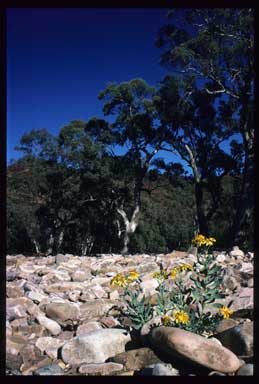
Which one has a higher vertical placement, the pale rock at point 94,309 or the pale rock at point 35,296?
the pale rock at point 35,296

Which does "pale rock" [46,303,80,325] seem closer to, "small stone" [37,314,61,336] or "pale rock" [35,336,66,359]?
"small stone" [37,314,61,336]

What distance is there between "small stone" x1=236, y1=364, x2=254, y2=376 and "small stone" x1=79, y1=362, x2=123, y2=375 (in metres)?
0.65

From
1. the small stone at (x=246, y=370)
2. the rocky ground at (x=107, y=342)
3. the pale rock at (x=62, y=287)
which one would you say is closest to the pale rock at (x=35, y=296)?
the rocky ground at (x=107, y=342)

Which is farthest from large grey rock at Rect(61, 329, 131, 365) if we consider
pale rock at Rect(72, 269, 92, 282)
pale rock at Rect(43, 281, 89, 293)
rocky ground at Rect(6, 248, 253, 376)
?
pale rock at Rect(72, 269, 92, 282)

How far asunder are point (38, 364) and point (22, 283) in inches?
77.9

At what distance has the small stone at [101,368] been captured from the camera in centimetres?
222

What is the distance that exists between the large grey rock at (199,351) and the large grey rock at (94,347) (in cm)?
39

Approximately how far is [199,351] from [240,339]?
1.22ft

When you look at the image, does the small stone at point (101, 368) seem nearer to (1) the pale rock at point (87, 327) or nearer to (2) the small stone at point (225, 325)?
(1) the pale rock at point (87, 327)

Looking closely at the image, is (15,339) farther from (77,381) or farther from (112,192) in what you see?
(112,192)

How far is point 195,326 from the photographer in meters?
2.51

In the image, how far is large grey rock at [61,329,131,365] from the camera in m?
2.41

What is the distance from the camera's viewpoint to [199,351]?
209 centimetres

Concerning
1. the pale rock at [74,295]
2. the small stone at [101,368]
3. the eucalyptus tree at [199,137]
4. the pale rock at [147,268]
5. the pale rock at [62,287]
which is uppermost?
the eucalyptus tree at [199,137]
